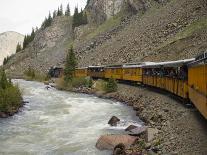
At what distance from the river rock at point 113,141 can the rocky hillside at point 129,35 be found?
33.5 meters

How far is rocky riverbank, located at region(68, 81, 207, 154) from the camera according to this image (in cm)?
1778

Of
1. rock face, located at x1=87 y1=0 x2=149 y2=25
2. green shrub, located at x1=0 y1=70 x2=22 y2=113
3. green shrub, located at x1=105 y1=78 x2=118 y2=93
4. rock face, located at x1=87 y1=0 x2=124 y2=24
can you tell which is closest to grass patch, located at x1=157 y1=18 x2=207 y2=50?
green shrub, located at x1=105 y1=78 x2=118 y2=93

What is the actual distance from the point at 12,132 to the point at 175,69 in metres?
13.6

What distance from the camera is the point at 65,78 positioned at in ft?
233

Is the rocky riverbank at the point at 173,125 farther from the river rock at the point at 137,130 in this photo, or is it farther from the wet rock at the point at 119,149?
the river rock at the point at 137,130

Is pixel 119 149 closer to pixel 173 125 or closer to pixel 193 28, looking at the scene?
pixel 173 125

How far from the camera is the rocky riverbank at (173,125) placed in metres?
17.8

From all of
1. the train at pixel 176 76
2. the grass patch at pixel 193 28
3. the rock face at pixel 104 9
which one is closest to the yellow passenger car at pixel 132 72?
the train at pixel 176 76

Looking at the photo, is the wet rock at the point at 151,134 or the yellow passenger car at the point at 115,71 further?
the yellow passenger car at the point at 115,71

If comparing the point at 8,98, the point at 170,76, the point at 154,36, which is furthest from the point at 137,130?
the point at 154,36

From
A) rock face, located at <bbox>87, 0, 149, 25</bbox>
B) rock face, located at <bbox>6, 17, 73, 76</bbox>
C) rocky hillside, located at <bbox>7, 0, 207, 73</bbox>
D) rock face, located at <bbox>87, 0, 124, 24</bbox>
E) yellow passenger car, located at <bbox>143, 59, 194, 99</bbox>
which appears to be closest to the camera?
yellow passenger car, located at <bbox>143, 59, 194, 99</bbox>

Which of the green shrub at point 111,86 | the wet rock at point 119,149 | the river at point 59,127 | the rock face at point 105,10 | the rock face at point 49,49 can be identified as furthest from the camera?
the rock face at point 105,10

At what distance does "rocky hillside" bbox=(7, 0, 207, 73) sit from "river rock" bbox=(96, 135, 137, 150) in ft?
110

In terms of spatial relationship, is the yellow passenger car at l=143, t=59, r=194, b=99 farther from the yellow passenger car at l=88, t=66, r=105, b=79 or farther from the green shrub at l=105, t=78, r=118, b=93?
the yellow passenger car at l=88, t=66, r=105, b=79
